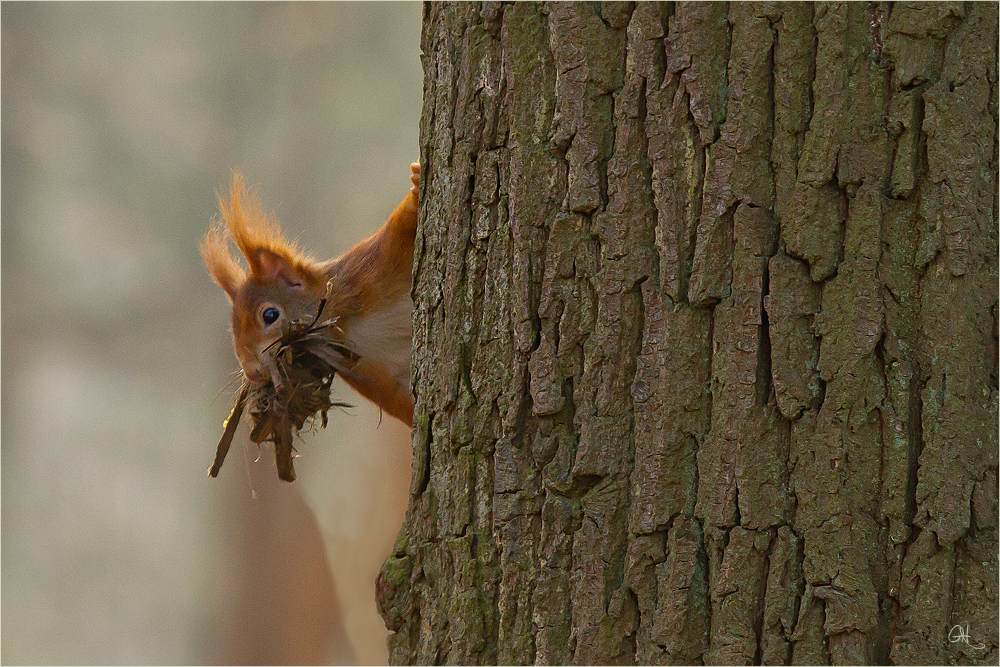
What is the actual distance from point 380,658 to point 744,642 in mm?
4567

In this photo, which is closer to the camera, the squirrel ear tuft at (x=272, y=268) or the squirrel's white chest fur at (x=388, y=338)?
the squirrel's white chest fur at (x=388, y=338)

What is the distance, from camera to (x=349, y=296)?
2141 mm

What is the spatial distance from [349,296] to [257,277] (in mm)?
318

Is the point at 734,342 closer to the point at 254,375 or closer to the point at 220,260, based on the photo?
the point at 254,375

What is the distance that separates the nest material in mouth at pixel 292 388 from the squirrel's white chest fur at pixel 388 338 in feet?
0.14

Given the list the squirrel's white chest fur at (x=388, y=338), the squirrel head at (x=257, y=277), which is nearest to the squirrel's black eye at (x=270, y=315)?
the squirrel head at (x=257, y=277)

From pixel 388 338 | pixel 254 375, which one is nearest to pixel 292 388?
pixel 254 375

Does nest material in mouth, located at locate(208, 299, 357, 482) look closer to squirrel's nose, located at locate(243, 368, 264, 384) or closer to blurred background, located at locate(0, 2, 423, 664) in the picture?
squirrel's nose, located at locate(243, 368, 264, 384)

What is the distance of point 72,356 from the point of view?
599 cm

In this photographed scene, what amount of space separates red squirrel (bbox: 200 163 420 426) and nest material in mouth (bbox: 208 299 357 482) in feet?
0.12

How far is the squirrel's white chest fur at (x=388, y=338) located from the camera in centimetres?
208

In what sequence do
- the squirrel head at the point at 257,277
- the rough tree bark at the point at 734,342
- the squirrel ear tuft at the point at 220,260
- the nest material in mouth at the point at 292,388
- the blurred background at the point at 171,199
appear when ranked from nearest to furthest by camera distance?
the rough tree bark at the point at 734,342
the nest material in mouth at the point at 292,388
the squirrel head at the point at 257,277
the squirrel ear tuft at the point at 220,260
the blurred background at the point at 171,199

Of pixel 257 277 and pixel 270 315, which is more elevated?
pixel 257 277

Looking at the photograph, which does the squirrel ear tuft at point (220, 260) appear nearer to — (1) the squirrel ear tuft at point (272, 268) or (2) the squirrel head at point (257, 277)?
(2) the squirrel head at point (257, 277)
